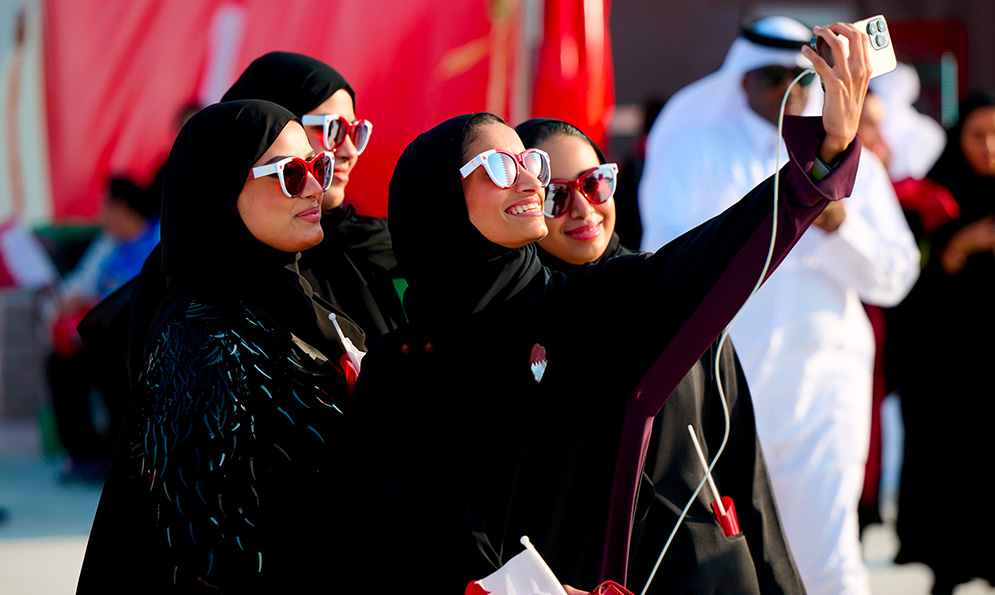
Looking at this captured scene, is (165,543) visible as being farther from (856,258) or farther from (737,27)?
(737,27)

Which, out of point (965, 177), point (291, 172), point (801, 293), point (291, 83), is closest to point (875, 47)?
point (291, 172)

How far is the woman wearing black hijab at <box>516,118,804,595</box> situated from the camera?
201 cm

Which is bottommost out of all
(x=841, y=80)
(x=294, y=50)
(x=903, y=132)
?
(x=903, y=132)

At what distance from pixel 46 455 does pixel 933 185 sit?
5488mm

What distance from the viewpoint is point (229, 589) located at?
6.48 feet

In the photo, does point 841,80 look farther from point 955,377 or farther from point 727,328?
point 955,377

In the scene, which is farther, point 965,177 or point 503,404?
point 965,177

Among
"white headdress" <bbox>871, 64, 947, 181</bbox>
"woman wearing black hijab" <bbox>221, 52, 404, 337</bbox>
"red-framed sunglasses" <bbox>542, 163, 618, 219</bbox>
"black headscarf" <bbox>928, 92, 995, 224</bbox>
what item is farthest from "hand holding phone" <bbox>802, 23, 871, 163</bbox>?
"white headdress" <bbox>871, 64, 947, 181</bbox>

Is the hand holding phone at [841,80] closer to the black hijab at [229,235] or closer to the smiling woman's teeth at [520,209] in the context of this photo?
the smiling woman's teeth at [520,209]

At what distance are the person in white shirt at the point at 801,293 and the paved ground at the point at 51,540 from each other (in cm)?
133

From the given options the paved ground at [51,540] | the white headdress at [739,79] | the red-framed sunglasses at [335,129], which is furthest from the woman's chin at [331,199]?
the paved ground at [51,540]

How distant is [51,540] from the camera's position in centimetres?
518

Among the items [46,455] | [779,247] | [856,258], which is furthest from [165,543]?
[46,455]

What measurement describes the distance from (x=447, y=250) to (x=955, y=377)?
3.14m
